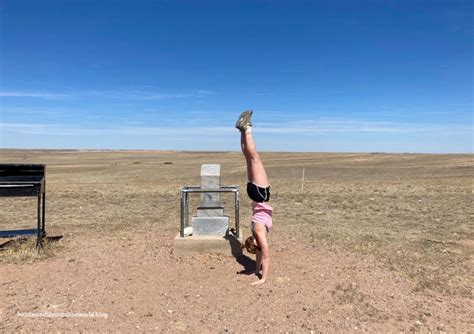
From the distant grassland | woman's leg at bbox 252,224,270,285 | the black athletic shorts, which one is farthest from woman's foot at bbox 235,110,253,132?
the distant grassland

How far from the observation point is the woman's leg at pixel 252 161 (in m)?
6.04

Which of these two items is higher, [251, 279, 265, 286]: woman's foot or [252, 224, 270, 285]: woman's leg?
[252, 224, 270, 285]: woman's leg

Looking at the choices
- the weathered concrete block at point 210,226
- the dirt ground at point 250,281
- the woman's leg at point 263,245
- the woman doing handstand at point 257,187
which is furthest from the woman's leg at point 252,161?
the weathered concrete block at point 210,226

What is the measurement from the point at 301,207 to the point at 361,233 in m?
4.65

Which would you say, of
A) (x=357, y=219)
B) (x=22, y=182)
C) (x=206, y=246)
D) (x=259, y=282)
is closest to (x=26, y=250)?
(x=22, y=182)

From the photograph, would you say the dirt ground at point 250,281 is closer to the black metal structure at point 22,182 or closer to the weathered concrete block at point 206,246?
the weathered concrete block at point 206,246

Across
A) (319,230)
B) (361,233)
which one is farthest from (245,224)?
(361,233)

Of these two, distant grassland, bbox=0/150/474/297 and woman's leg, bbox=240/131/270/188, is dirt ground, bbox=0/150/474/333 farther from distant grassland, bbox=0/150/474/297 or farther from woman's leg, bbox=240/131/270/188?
woman's leg, bbox=240/131/270/188

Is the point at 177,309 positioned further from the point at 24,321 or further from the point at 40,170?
the point at 40,170

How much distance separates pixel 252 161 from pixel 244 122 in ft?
1.98

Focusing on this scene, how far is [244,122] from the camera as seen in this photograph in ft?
19.9

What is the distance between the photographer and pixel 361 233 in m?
9.80

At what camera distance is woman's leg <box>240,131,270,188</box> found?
6035mm

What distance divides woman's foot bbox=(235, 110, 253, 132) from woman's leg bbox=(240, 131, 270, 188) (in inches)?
3.0
